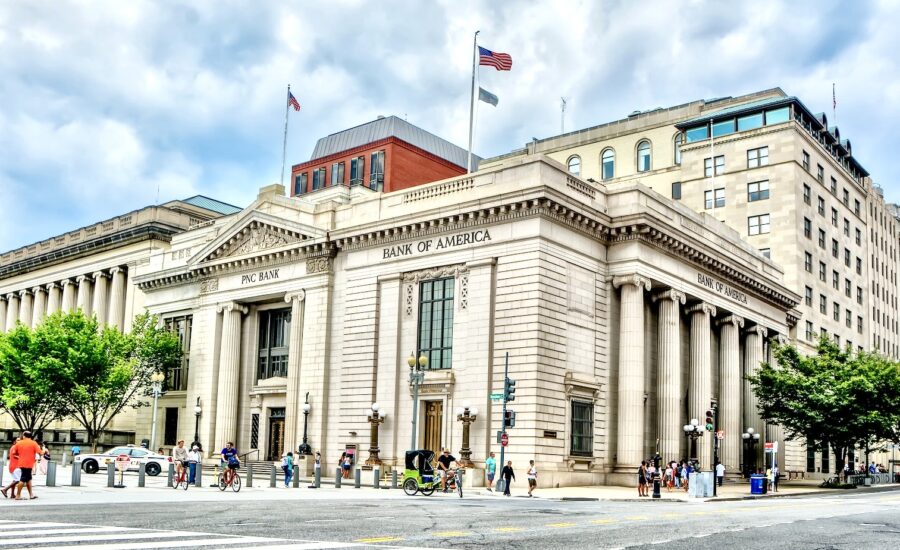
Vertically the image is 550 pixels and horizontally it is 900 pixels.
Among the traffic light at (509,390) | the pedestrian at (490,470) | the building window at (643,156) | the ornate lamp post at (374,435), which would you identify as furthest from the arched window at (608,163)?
the pedestrian at (490,470)

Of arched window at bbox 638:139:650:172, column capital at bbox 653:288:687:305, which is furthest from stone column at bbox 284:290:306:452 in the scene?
arched window at bbox 638:139:650:172

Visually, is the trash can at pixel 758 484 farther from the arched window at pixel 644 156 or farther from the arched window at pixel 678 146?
the arched window at pixel 644 156

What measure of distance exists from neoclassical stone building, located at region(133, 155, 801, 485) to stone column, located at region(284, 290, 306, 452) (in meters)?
0.11

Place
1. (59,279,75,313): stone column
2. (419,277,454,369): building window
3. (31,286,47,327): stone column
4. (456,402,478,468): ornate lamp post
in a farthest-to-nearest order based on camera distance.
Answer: (31,286,47,327): stone column → (59,279,75,313): stone column → (419,277,454,369): building window → (456,402,478,468): ornate lamp post

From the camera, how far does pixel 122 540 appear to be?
1630 cm

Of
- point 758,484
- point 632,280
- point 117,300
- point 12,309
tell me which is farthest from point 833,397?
point 12,309

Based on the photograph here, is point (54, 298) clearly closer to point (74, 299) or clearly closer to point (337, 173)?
point (74, 299)

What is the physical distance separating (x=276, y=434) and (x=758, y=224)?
42.3 m

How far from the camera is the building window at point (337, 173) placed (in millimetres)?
87325

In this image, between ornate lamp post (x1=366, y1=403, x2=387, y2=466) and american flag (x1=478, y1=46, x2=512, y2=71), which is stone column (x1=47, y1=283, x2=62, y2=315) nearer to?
ornate lamp post (x1=366, y1=403, x2=387, y2=466)

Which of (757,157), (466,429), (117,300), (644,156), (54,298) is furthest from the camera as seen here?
(54,298)

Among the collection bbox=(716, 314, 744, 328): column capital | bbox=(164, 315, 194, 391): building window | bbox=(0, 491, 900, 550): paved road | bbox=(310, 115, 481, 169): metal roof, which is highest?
bbox=(310, 115, 481, 169): metal roof

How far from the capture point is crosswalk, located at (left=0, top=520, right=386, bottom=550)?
15.4 metres

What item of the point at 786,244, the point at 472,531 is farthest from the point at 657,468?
the point at 786,244
